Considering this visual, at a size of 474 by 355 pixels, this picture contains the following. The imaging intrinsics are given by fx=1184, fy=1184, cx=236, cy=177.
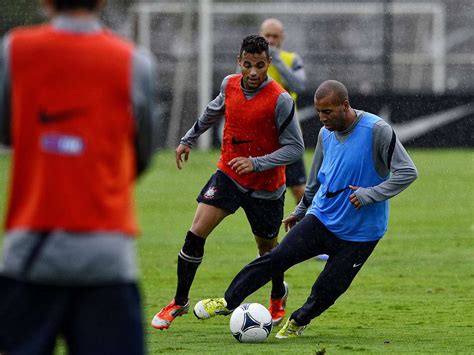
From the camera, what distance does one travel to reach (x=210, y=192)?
841cm

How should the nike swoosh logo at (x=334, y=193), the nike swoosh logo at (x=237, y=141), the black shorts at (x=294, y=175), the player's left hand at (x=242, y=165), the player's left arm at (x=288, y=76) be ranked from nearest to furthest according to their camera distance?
the nike swoosh logo at (x=334, y=193)
the player's left hand at (x=242, y=165)
the nike swoosh logo at (x=237, y=141)
the player's left arm at (x=288, y=76)
the black shorts at (x=294, y=175)

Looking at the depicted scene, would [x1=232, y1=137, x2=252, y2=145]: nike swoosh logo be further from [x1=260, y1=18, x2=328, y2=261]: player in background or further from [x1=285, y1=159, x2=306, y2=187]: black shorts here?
[x1=285, y1=159, x2=306, y2=187]: black shorts

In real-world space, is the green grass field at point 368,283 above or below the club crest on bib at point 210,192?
below

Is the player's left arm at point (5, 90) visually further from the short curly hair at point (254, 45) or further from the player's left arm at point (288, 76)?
the player's left arm at point (288, 76)

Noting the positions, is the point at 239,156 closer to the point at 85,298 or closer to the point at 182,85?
the point at 85,298

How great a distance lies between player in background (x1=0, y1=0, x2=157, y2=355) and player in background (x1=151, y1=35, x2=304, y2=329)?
4231 millimetres

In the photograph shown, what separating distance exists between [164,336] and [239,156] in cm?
137

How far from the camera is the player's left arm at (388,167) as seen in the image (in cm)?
730

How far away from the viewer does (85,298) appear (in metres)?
3.80

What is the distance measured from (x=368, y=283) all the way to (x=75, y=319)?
7094mm

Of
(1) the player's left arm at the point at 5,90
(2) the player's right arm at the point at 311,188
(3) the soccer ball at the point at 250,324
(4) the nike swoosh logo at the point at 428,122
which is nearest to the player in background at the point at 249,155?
(2) the player's right arm at the point at 311,188

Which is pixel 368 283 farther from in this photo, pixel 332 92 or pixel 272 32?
pixel 332 92

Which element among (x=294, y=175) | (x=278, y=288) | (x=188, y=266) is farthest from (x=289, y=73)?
(x=188, y=266)

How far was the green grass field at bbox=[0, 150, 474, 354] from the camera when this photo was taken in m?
7.67
